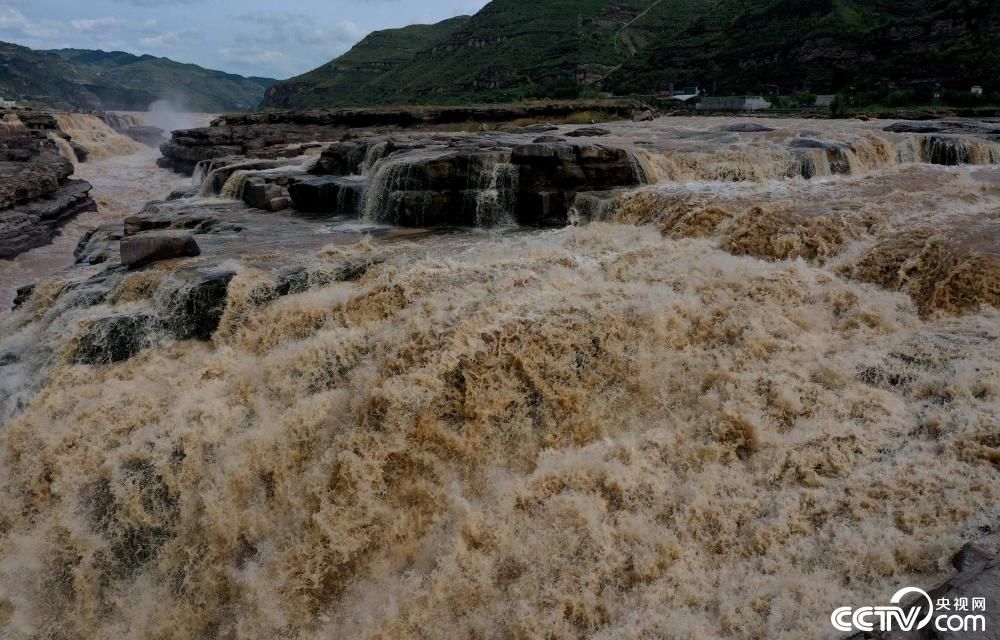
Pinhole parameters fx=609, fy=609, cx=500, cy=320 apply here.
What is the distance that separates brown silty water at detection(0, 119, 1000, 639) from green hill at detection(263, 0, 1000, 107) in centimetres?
4023

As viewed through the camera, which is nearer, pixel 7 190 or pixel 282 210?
pixel 282 210

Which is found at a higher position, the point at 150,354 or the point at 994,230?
the point at 994,230

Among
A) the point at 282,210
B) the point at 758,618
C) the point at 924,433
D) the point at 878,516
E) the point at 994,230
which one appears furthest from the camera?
the point at 282,210

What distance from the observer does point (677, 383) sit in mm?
6375

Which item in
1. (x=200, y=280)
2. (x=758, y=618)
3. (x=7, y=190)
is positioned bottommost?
(x=758, y=618)

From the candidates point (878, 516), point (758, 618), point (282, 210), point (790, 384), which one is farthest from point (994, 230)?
point (282, 210)

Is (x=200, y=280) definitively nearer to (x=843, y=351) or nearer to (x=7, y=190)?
(x=843, y=351)

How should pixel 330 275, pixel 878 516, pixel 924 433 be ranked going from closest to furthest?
pixel 878 516
pixel 924 433
pixel 330 275

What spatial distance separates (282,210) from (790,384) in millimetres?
12611

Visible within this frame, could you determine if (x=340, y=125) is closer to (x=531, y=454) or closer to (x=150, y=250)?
(x=150, y=250)

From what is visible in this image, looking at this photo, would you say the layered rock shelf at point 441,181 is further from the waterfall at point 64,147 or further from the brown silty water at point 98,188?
the waterfall at point 64,147

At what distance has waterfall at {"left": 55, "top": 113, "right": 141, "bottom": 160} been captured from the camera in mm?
34594

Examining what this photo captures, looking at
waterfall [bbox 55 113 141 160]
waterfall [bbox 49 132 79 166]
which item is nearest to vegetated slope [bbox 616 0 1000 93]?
waterfall [bbox 55 113 141 160]

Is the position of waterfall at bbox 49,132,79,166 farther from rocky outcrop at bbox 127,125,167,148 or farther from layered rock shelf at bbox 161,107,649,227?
layered rock shelf at bbox 161,107,649,227
